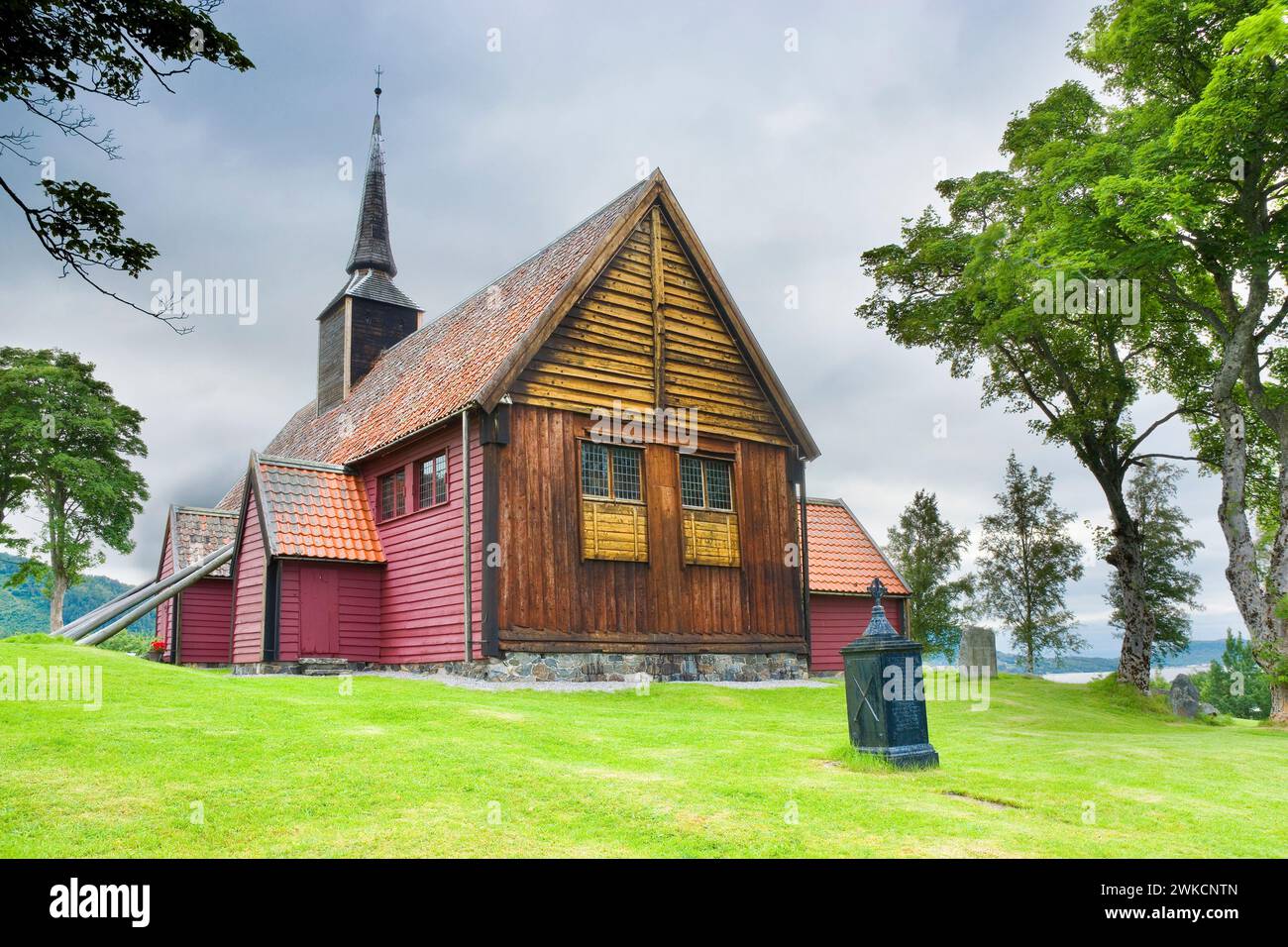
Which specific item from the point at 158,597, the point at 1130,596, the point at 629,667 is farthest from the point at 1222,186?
the point at 158,597

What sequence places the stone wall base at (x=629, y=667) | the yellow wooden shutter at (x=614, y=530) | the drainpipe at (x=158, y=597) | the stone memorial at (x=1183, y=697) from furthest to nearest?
the stone memorial at (x=1183, y=697), the drainpipe at (x=158, y=597), the yellow wooden shutter at (x=614, y=530), the stone wall base at (x=629, y=667)

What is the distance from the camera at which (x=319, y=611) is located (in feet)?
68.6

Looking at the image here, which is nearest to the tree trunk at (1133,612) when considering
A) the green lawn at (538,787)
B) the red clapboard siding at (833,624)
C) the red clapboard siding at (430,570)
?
the red clapboard siding at (833,624)

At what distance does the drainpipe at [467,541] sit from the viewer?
18266 mm

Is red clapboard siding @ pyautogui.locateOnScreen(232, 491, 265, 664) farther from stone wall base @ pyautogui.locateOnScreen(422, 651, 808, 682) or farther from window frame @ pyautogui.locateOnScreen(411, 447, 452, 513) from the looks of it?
stone wall base @ pyautogui.locateOnScreen(422, 651, 808, 682)

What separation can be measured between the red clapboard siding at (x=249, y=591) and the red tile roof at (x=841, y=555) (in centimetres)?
1463

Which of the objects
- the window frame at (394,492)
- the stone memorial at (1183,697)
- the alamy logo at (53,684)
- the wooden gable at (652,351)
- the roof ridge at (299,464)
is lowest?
the stone memorial at (1183,697)

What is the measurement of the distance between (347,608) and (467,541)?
14.7ft

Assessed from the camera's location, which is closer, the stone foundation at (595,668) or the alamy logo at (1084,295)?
the stone foundation at (595,668)

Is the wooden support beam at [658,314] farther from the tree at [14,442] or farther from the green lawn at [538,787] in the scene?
the tree at [14,442]

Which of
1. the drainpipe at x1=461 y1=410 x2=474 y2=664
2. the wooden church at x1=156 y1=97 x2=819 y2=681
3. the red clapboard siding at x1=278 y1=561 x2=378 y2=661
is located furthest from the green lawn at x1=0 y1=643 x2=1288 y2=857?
the red clapboard siding at x1=278 y1=561 x2=378 y2=661

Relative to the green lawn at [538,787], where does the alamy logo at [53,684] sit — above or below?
above

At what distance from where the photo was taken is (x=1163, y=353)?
29.0 m
